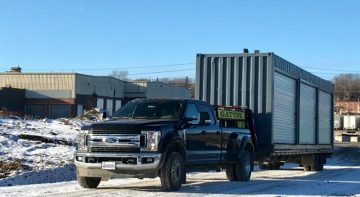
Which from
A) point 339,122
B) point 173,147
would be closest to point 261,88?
point 173,147

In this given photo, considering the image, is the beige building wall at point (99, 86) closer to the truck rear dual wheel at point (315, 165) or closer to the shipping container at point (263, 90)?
the truck rear dual wheel at point (315, 165)

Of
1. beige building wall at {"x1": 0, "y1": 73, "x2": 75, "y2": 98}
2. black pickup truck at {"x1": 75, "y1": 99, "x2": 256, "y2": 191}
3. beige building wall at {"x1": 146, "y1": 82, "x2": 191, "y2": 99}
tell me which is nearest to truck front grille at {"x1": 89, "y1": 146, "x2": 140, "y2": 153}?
black pickup truck at {"x1": 75, "y1": 99, "x2": 256, "y2": 191}

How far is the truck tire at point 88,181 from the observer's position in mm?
13609

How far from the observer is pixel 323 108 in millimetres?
25578

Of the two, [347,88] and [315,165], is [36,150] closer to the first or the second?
[315,165]

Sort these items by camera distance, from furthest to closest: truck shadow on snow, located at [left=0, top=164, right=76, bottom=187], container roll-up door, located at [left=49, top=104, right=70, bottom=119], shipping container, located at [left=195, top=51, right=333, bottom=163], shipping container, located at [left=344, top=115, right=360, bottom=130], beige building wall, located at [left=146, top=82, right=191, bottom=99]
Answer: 1. shipping container, located at [left=344, top=115, right=360, bottom=130]
2. beige building wall, located at [left=146, top=82, right=191, bottom=99]
3. container roll-up door, located at [left=49, top=104, right=70, bottom=119]
4. shipping container, located at [left=195, top=51, right=333, bottom=163]
5. truck shadow on snow, located at [left=0, top=164, right=76, bottom=187]

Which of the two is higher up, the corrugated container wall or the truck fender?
the corrugated container wall

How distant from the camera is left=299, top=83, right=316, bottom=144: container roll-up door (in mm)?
21828

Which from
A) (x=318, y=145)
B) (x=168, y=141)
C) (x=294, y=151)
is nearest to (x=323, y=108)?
(x=318, y=145)

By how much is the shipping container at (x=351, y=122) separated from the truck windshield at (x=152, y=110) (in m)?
90.9

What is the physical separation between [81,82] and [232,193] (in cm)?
6254

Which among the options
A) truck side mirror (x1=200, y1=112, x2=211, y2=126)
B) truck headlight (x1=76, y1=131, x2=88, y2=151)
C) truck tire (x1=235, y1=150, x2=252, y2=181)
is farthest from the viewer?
truck tire (x1=235, y1=150, x2=252, y2=181)

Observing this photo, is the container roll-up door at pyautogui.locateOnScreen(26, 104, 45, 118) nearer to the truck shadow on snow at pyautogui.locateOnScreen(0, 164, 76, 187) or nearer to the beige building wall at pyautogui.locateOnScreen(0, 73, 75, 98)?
the beige building wall at pyautogui.locateOnScreen(0, 73, 75, 98)

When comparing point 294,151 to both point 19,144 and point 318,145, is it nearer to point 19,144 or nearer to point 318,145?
point 318,145
